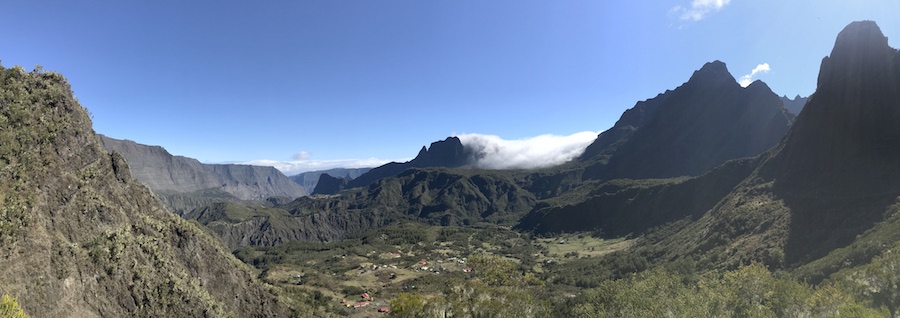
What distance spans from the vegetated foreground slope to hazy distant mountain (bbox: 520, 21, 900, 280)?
147590 mm

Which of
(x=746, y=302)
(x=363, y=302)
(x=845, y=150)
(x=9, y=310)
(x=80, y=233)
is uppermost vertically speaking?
(x=845, y=150)

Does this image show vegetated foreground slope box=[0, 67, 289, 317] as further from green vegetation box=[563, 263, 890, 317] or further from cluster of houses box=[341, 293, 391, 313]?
cluster of houses box=[341, 293, 391, 313]

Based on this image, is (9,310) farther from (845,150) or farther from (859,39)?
(859,39)

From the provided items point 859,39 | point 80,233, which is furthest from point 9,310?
point 859,39

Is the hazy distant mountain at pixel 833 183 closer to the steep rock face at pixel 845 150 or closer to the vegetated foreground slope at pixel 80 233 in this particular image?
the steep rock face at pixel 845 150

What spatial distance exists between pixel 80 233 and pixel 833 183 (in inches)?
8538

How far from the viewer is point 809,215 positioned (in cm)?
13688

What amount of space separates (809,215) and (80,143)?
206434 millimetres

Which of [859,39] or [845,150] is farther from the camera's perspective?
[859,39]

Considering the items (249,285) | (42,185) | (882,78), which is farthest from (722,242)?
(42,185)

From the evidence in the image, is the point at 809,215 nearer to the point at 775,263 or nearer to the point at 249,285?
the point at 775,263

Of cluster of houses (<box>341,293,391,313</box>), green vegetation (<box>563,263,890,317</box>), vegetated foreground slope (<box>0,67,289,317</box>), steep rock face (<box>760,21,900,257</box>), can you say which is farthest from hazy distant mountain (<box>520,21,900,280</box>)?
vegetated foreground slope (<box>0,67,289,317</box>)

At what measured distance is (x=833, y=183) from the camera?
474 feet

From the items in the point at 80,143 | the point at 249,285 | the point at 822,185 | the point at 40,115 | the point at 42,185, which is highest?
the point at 40,115
